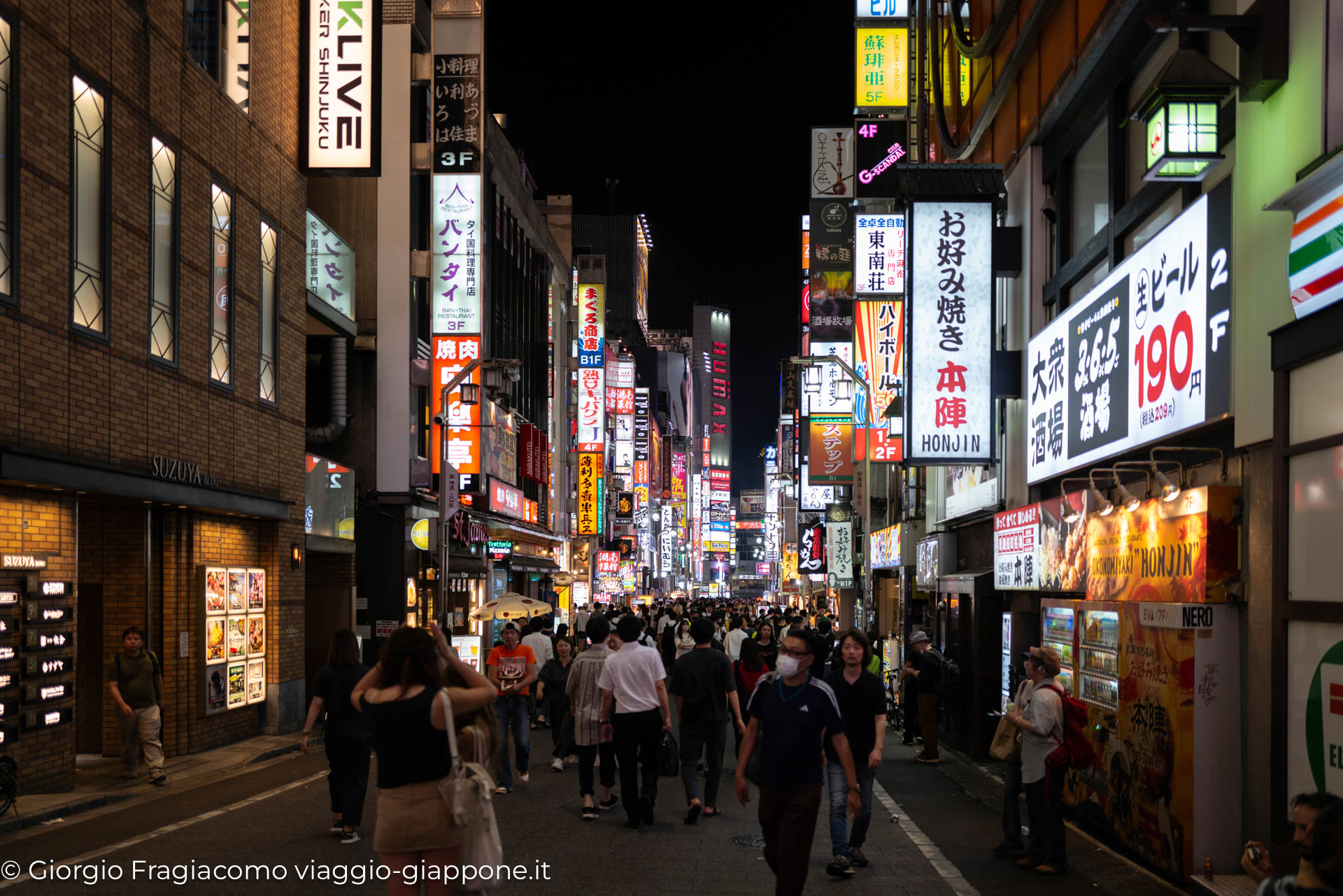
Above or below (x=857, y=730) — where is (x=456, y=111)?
above

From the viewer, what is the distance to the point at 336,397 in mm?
29969

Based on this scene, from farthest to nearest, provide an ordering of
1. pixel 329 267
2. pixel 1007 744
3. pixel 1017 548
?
pixel 329 267 → pixel 1017 548 → pixel 1007 744

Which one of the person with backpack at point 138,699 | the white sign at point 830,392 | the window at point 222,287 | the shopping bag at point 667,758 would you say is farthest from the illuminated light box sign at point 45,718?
the white sign at point 830,392

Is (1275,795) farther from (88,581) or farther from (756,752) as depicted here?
(88,581)

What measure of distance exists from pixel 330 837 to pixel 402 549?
20.2 metres

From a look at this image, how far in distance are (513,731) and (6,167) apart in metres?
8.10

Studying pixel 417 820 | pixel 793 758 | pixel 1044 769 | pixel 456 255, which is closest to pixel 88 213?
pixel 793 758

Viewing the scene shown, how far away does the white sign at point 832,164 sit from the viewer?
134ft

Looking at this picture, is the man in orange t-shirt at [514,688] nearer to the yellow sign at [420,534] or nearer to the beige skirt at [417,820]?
the beige skirt at [417,820]

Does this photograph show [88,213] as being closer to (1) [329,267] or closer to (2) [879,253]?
(1) [329,267]

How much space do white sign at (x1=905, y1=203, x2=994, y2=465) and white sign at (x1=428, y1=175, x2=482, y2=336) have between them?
16557mm

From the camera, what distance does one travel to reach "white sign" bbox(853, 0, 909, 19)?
32281mm

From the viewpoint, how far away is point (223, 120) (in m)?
20.2

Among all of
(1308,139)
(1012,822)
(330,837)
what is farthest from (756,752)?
Result: (1308,139)
